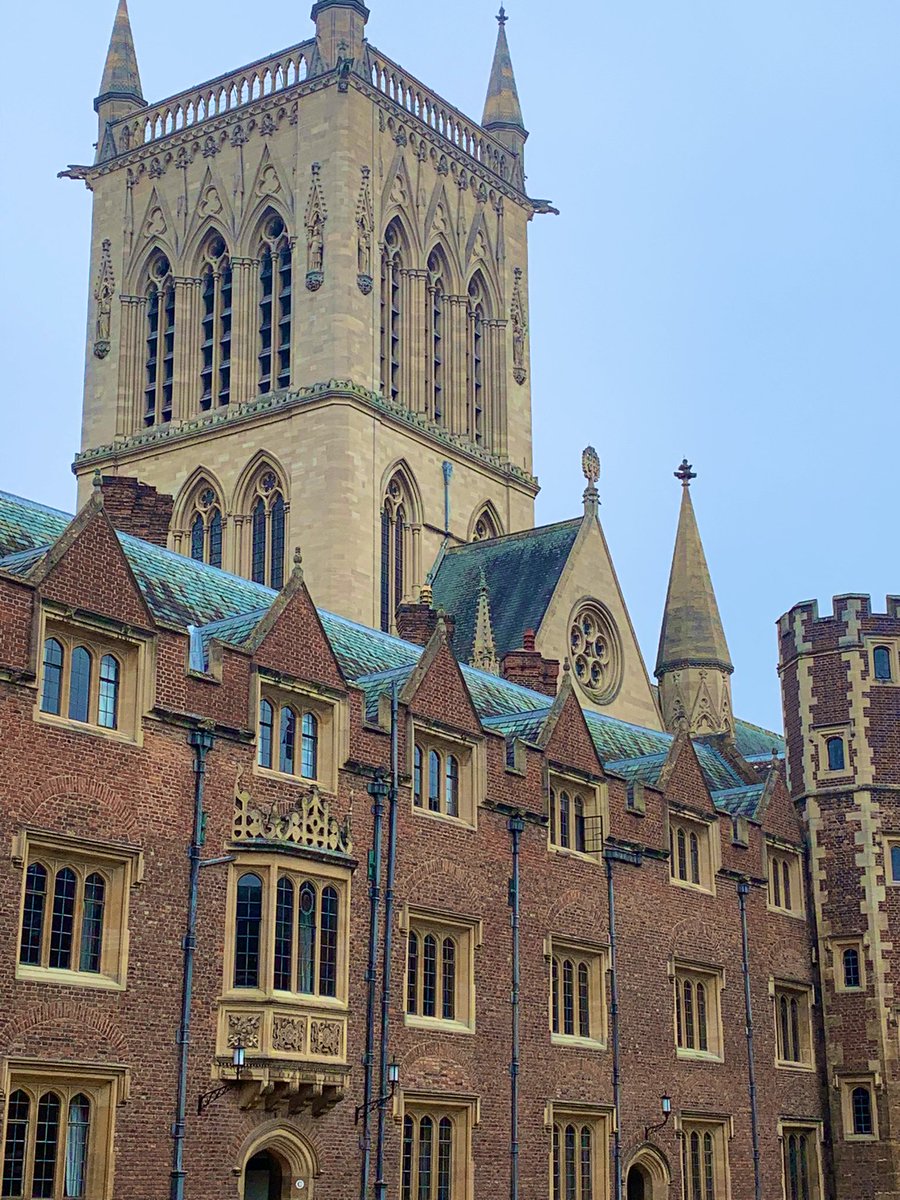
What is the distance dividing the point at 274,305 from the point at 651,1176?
134ft

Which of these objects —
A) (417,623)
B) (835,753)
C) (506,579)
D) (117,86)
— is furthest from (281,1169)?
(117,86)

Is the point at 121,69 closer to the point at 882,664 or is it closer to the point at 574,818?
the point at 882,664

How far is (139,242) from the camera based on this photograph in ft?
255

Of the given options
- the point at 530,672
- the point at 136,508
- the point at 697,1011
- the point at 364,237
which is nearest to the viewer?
the point at 136,508

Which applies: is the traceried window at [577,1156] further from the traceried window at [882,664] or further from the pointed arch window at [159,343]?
the pointed arch window at [159,343]

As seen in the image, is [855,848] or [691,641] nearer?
[855,848]

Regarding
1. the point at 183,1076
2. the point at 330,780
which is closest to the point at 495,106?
the point at 330,780

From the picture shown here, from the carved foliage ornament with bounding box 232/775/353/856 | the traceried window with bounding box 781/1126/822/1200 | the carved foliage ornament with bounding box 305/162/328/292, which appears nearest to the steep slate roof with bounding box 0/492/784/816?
the carved foliage ornament with bounding box 232/775/353/856

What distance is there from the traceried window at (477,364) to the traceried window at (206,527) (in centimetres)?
1102

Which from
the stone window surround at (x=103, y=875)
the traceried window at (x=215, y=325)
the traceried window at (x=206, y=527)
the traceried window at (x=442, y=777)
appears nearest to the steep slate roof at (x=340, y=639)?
the traceried window at (x=442, y=777)

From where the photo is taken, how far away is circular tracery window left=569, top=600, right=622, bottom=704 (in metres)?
64.1

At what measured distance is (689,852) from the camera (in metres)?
45.2

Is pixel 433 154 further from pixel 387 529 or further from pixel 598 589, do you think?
pixel 598 589

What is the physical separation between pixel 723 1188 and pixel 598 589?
26313mm
